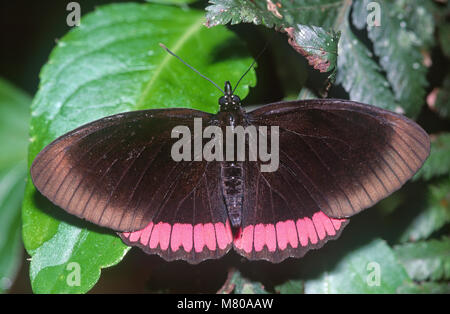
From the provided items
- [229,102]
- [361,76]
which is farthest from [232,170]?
[361,76]

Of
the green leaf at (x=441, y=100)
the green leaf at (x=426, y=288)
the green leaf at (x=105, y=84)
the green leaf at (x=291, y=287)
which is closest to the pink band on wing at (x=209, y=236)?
the green leaf at (x=105, y=84)

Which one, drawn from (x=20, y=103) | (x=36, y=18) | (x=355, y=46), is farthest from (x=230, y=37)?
(x=20, y=103)

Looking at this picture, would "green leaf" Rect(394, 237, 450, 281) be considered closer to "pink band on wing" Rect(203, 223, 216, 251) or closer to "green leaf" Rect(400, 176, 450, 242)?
"green leaf" Rect(400, 176, 450, 242)

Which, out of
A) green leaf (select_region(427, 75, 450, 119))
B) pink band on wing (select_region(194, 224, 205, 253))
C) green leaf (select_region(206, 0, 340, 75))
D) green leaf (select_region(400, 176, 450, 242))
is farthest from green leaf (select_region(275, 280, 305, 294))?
green leaf (select_region(427, 75, 450, 119))

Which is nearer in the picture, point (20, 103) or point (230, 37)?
point (230, 37)
